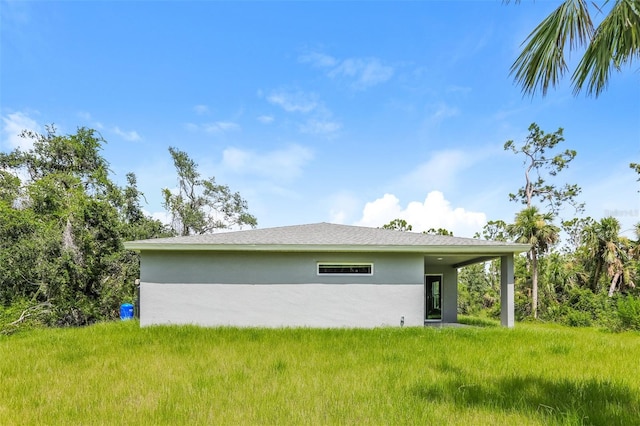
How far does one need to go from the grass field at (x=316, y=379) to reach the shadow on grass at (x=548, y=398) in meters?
0.02

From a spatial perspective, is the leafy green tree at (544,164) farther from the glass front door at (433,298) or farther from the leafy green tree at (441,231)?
the glass front door at (433,298)

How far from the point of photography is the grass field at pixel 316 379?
423 cm

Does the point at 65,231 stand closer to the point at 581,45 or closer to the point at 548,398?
the point at 548,398

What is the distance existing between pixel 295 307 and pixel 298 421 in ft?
22.8

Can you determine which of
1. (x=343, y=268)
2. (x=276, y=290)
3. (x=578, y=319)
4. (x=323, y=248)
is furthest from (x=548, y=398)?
(x=578, y=319)

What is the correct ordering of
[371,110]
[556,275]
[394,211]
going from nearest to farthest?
[371,110] < [556,275] < [394,211]

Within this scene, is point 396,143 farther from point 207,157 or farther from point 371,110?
point 207,157

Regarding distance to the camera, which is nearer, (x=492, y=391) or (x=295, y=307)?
(x=492, y=391)

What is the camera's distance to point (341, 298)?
1100 centimetres

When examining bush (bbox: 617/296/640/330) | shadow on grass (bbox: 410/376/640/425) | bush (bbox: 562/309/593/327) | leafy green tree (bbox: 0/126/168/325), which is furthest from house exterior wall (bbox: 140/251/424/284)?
bush (bbox: 562/309/593/327)

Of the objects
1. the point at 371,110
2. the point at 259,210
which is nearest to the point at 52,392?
the point at 371,110

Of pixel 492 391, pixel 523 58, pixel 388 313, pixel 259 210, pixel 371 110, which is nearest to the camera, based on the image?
pixel 523 58

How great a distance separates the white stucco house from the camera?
10.7m

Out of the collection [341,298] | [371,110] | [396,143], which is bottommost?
[341,298]
